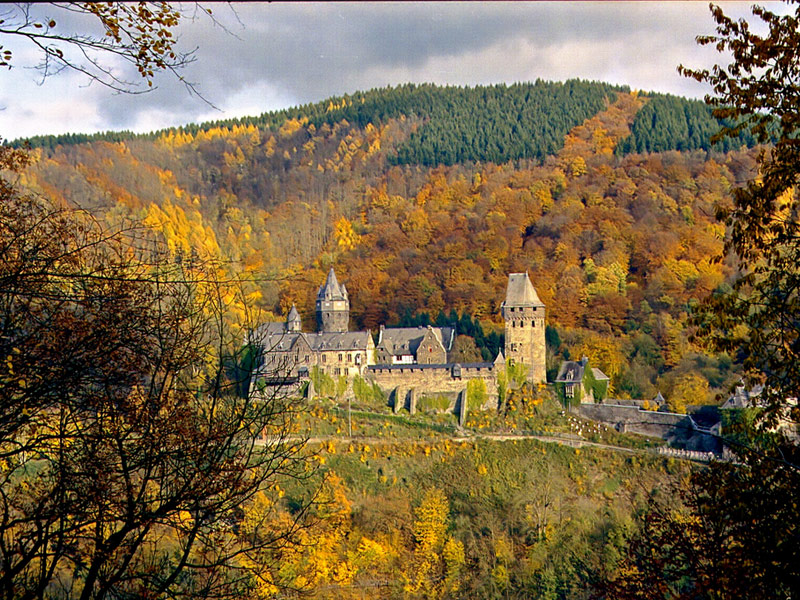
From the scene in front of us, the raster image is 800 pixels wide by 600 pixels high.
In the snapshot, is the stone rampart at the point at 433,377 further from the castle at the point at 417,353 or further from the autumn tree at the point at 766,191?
the autumn tree at the point at 766,191

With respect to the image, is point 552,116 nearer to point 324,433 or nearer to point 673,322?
point 673,322

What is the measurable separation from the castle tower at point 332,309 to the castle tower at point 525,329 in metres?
9.02

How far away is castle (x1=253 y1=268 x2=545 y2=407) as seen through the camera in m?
38.1

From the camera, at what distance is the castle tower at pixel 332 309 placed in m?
46.7

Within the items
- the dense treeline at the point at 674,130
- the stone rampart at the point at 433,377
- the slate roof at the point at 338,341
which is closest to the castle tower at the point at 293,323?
the slate roof at the point at 338,341

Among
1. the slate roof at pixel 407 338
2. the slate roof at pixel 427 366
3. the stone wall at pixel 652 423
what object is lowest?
→ the stone wall at pixel 652 423

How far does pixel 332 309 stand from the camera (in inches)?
1842

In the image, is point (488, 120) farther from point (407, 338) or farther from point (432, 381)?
point (432, 381)

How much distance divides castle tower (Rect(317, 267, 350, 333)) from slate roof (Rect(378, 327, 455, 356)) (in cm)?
379

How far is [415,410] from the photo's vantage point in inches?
1483

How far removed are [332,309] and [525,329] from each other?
10259 millimetres

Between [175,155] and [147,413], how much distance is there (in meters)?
85.5

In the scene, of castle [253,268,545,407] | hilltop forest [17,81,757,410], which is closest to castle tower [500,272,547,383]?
castle [253,268,545,407]

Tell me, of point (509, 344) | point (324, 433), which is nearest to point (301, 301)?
point (509, 344)
